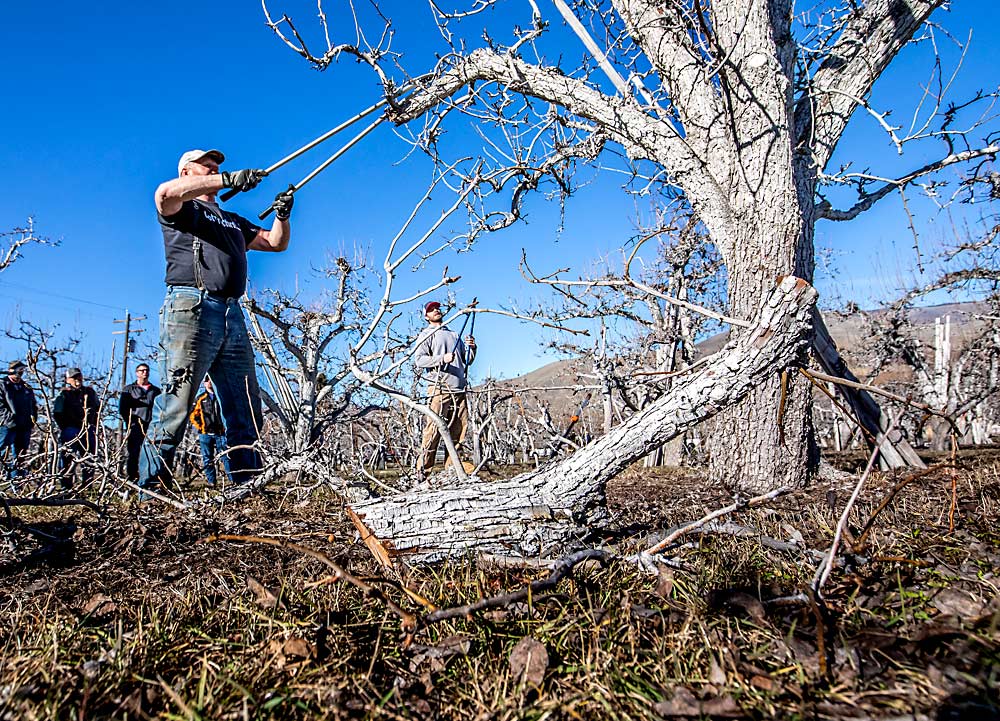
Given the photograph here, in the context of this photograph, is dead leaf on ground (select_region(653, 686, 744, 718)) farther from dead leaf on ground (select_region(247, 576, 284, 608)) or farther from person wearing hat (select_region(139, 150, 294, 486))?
person wearing hat (select_region(139, 150, 294, 486))

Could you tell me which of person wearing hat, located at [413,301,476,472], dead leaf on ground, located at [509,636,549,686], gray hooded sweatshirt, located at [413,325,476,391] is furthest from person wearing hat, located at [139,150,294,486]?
dead leaf on ground, located at [509,636,549,686]

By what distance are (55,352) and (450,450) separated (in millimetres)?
7677

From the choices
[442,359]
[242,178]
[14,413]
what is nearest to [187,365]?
[242,178]

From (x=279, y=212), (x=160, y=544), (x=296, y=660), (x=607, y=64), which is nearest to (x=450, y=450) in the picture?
(x=160, y=544)

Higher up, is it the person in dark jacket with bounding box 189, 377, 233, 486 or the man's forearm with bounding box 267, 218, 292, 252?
the man's forearm with bounding box 267, 218, 292, 252

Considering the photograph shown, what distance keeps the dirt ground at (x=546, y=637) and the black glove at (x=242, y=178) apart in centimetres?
211

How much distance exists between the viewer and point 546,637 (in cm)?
145

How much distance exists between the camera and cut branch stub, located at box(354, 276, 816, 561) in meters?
2.12

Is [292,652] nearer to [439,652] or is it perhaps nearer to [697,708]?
[439,652]

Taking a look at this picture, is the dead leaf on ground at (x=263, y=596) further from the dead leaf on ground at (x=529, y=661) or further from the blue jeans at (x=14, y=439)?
the blue jeans at (x=14, y=439)

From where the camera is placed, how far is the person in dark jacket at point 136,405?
23.7 ft

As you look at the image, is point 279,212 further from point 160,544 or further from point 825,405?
point 825,405

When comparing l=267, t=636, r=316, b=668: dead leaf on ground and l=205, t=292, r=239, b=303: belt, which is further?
l=205, t=292, r=239, b=303: belt

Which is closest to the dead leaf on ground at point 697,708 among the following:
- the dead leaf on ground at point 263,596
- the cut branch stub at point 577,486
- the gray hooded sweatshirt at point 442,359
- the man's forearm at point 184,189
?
the cut branch stub at point 577,486
